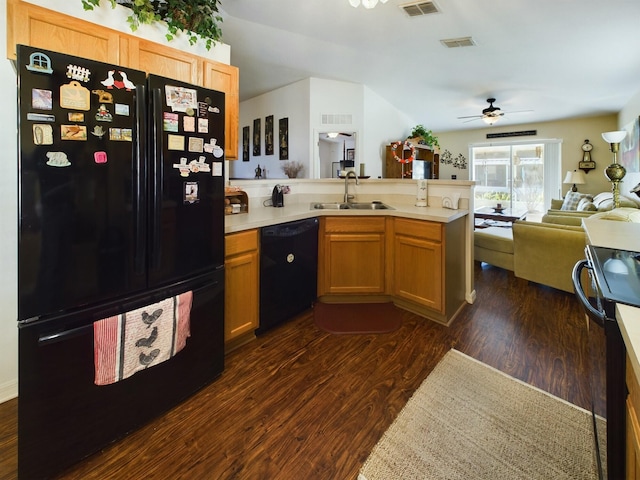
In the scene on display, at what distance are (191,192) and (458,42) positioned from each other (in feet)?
10.7

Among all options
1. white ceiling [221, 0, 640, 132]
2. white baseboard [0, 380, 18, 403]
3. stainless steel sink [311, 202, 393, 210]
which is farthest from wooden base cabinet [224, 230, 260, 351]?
white ceiling [221, 0, 640, 132]

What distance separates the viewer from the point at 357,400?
63.9 inches

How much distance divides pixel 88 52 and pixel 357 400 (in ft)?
7.45

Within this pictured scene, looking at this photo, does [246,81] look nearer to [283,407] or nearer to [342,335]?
[342,335]

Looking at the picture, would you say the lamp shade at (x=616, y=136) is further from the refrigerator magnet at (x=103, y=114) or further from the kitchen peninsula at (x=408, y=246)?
the refrigerator magnet at (x=103, y=114)

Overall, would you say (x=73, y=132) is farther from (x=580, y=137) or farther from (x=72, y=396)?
(x=580, y=137)

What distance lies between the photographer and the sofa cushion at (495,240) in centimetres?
371

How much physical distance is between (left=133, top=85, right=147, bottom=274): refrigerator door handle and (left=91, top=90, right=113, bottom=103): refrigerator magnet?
99 mm

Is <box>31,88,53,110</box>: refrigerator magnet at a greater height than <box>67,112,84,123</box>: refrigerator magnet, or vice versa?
<box>31,88,53,110</box>: refrigerator magnet

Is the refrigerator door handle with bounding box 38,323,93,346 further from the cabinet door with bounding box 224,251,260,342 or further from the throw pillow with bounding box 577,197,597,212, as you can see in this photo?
the throw pillow with bounding box 577,197,597,212

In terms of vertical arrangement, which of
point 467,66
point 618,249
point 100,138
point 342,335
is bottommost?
point 342,335

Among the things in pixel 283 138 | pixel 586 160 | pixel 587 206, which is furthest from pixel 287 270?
pixel 586 160

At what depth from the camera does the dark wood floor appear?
1.26 metres

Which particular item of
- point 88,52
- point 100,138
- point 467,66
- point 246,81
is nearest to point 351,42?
point 467,66
